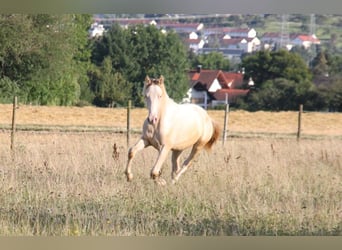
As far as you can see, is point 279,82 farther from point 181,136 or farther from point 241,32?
point 181,136

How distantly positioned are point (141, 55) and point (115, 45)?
103cm

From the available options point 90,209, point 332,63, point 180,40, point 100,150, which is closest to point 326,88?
point 332,63

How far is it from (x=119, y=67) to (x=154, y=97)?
50.9ft

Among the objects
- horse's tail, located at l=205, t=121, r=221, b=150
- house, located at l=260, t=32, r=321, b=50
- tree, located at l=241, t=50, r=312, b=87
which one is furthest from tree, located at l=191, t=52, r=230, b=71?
horse's tail, located at l=205, t=121, r=221, b=150

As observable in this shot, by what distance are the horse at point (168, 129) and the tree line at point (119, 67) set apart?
980 cm

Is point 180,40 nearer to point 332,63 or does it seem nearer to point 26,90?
point 332,63

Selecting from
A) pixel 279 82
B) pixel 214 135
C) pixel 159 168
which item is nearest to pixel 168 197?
pixel 159 168

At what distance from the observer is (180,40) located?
2498cm

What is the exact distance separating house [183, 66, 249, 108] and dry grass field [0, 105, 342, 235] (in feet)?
18.4

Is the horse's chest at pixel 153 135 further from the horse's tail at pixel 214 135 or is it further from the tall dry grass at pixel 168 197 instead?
the horse's tail at pixel 214 135

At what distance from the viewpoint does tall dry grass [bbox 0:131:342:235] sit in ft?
21.6

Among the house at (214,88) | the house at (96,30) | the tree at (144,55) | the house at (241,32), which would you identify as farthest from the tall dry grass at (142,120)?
the house at (96,30)

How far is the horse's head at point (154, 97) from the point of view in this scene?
853cm

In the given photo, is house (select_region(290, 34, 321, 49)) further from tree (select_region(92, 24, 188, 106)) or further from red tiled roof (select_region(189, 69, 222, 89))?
tree (select_region(92, 24, 188, 106))
